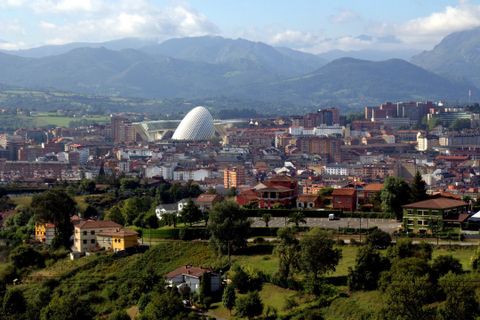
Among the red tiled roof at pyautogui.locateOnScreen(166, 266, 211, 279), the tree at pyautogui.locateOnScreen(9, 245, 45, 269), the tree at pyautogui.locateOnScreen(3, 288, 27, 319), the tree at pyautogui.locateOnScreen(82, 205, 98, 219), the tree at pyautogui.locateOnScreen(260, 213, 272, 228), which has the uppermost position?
the tree at pyautogui.locateOnScreen(260, 213, 272, 228)

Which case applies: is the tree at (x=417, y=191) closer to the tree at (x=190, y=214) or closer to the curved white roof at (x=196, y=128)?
the tree at (x=190, y=214)

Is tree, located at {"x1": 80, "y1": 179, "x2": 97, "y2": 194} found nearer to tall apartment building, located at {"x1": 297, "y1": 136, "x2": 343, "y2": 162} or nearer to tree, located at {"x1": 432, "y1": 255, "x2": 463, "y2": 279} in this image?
tree, located at {"x1": 432, "y1": 255, "x2": 463, "y2": 279}

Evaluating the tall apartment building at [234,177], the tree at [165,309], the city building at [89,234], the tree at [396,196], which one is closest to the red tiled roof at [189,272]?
the tree at [165,309]

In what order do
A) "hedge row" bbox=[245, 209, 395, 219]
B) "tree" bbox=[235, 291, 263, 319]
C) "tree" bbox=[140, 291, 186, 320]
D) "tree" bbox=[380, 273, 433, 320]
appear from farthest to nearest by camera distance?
"hedge row" bbox=[245, 209, 395, 219] < "tree" bbox=[235, 291, 263, 319] < "tree" bbox=[140, 291, 186, 320] < "tree" bbox=[380, 273, 433, 320]

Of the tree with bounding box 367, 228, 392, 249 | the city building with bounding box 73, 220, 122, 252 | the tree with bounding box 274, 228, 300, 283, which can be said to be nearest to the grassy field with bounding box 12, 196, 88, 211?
the city building with bounding box 73, 220, 122, 252

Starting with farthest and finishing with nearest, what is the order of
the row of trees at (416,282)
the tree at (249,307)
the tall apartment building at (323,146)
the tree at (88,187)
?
the tall apartment building at (323,146)
the tree at (88,187)
the tree at (249,307)
the row of trees at (416,282)

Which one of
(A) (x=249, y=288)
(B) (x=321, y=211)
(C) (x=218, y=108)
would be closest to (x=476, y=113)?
(C) (x=218, y=108)
